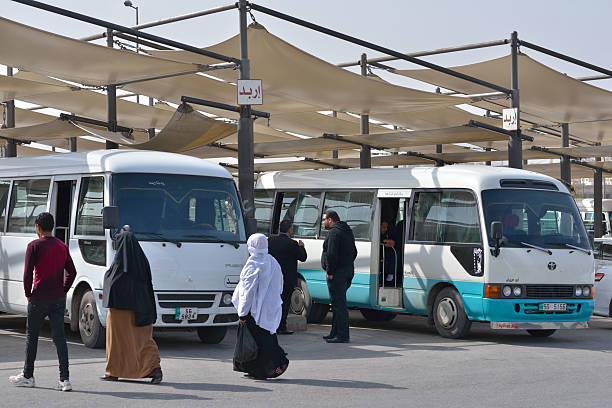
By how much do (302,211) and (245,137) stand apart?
218cm

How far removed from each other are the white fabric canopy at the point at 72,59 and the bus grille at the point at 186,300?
17.5 feet

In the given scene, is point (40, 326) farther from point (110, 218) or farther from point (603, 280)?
point (603, 280)

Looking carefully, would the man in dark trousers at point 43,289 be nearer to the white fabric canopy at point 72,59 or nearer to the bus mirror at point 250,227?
the bus mirror at point 250,227

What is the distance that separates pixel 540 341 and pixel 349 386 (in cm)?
630

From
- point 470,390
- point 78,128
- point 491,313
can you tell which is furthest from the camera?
point 78,128

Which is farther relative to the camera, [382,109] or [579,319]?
[382,109]

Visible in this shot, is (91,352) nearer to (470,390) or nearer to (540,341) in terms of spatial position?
(470,390)

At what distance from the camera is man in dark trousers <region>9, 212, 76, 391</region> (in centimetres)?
1020

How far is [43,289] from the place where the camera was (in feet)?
33.9

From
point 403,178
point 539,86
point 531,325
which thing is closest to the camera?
point 531,325

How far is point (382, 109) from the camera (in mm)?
23500

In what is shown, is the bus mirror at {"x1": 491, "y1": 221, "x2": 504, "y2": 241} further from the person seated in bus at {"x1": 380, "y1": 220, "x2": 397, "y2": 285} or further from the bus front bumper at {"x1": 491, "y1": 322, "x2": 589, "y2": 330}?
the person seated in bus at {"x1": 380, "y1": 220, "x2": 397, "y2": 285}

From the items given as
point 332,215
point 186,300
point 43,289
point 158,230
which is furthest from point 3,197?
point 43,289

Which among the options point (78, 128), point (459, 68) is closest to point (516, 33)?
point (459, 68)
